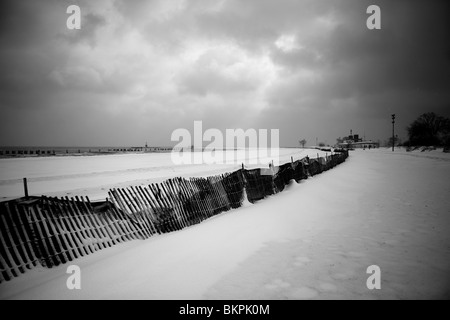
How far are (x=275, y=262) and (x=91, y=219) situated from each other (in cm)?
420

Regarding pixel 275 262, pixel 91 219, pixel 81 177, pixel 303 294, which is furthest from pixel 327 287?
pixel 81 177

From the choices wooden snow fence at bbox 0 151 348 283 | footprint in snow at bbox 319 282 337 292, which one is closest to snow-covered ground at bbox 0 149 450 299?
footprint in snow at bbox 319 282 337 292

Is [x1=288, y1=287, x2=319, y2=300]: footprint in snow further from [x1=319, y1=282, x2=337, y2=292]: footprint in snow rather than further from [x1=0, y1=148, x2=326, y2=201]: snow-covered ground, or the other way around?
[x1=0, y1=148, x2=326, y2=201]: snow-covered ground

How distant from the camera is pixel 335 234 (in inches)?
213

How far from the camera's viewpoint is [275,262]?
4.08m

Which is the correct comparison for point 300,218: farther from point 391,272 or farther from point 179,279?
point 179,279

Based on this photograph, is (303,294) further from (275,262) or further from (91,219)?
(91,219)

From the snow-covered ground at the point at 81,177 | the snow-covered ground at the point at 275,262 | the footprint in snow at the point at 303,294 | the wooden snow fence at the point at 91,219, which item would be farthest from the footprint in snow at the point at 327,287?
the snow-covered ground at the point at 81,177

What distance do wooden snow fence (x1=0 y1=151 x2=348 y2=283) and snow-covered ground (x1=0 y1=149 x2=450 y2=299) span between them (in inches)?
9.9

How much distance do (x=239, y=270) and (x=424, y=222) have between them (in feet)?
19.4
